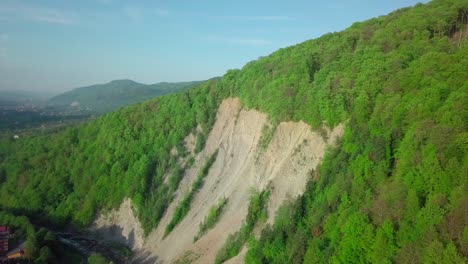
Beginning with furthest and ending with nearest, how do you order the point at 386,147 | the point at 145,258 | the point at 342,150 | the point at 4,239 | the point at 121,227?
the point at 121,227 → the point at 4,239 → the point at 145,258 → the point at 342,150 → the point at 386,147

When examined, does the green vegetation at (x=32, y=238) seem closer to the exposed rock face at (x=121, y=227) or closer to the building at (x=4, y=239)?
the building at (x=4, y=239)

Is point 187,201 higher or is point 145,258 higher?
point 187,201

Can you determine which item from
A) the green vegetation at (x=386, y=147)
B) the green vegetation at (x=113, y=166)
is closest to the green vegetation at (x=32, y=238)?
the green vegetation at (x=113, y=166)

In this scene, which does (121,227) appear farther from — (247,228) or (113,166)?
(247,228)

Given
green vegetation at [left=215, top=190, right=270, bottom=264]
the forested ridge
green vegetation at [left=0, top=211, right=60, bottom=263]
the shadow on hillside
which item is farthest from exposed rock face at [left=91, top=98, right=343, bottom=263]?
green vegetation at [left=0, top=211, right=60, bottom=263]

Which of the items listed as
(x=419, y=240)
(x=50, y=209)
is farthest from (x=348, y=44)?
(x=50, y=209)

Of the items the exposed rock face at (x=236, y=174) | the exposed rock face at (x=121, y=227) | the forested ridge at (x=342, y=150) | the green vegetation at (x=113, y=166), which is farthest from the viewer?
the green vegetation at (x=113, y=166)

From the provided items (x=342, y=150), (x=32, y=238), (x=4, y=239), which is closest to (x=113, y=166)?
(x=4, y=239)
